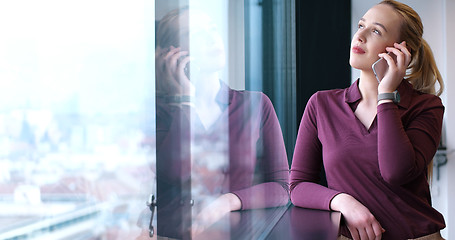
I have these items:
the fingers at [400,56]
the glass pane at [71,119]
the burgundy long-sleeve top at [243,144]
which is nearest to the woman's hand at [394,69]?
the fingers at [400,56]

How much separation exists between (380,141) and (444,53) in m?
2.34

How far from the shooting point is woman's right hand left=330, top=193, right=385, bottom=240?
120cm

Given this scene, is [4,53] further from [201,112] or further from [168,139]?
[201,112]

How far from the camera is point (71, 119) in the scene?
1.30 feet

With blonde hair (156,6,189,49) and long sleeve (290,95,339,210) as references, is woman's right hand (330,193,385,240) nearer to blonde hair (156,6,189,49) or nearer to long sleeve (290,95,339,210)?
long sleeve (290,95,339,210)

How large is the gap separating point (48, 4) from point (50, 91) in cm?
8

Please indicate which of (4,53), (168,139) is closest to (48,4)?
(4,53)

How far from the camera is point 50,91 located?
14.7 inches

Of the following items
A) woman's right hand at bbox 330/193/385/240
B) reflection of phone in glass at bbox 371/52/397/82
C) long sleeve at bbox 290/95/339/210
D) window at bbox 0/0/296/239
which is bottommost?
woman's right hand at bbox 330/193/385/240

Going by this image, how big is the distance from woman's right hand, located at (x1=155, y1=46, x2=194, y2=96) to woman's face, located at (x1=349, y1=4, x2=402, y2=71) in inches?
31.9

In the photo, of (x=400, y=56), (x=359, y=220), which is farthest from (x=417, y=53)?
(x=359, y=220)

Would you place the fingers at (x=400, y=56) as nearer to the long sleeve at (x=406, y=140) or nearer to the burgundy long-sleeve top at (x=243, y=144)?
the long sleeve at (x=406, y=140)

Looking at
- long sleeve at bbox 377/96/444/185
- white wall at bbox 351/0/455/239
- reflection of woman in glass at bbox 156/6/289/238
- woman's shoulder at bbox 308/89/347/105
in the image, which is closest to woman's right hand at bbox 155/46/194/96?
reflection of woman in glass at bbox 156/6/289/238

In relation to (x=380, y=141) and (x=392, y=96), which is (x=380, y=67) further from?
(x=380, y=141)
